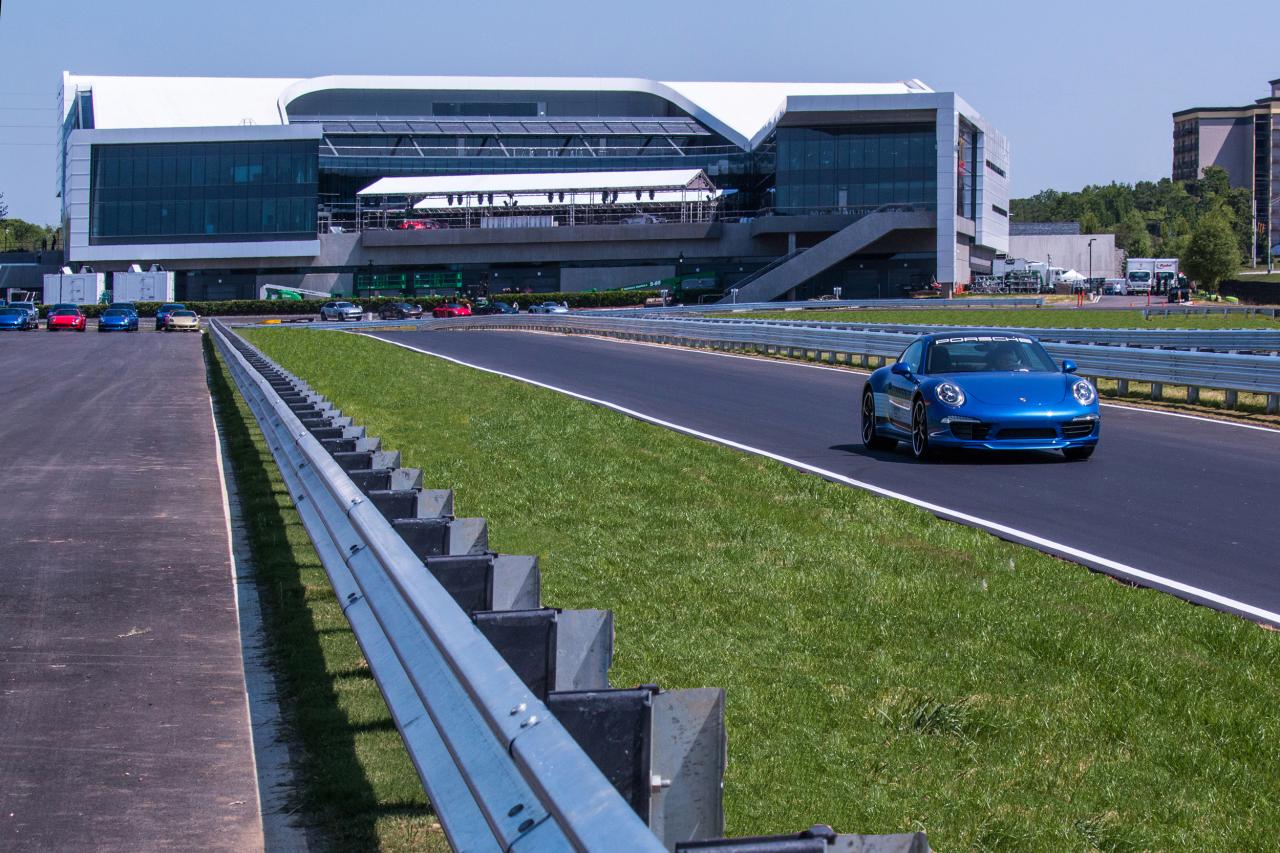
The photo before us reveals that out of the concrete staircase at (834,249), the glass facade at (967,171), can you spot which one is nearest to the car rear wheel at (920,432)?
the concrete staircase at (834,249)

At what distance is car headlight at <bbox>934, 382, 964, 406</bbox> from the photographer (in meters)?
15.0

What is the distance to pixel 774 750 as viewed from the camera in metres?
5.45

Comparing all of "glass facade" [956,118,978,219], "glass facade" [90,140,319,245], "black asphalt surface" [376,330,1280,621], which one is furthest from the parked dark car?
"black asphalt surface" [376,330,1280,621]

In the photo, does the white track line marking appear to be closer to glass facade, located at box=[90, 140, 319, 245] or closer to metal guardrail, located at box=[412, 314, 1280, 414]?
metal guardrail, located at box=[412, 314, 1280, 414]

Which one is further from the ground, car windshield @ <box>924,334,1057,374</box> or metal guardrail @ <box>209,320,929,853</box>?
car windshield @ <box>924,334,1057,374</box>

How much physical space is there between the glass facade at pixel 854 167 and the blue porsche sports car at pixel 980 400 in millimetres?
89325

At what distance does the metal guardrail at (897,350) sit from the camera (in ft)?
66.4

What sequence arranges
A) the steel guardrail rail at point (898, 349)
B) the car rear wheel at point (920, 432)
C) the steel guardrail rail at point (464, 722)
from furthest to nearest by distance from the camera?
the steel guardrail rail at point (898, 349)
the car rear wheel at point (920, 432)
the steel guardrail rail at point (464, 722)

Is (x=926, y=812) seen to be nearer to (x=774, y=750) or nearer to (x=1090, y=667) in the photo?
(x=774, y=750)

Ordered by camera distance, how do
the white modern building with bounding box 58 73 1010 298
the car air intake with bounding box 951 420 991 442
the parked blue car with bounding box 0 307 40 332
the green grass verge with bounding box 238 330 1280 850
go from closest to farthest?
the green grass verge with bounding box 238 330 1280 850, the car air intake with bounding box 951 420 991 442, the parked blue car with bounding box 0 307 40 332, the white modern building with bounding box 58 73 1010 298

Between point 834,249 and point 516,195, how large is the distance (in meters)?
25.0

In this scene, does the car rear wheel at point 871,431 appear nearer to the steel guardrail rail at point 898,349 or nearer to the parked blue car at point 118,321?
the steel guardrail rail at point 898,349

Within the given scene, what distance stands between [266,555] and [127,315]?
2569 inches

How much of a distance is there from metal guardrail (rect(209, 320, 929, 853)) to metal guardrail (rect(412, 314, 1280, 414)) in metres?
16.7
